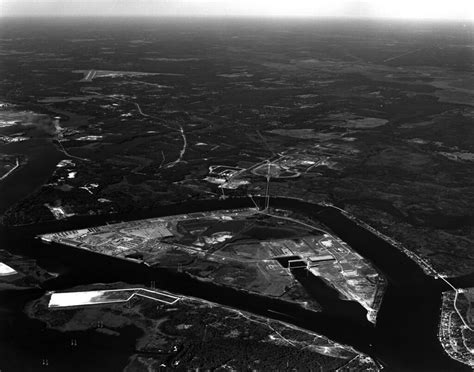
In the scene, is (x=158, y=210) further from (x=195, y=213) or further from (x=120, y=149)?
(x=120, y=149)

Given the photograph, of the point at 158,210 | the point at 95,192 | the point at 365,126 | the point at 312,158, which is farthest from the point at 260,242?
the point at 365,126

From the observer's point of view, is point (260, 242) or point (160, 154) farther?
point (160, 154)

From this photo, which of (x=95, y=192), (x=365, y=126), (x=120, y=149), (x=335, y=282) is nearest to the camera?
(x=335, y=282)

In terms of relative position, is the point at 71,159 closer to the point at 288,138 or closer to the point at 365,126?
the point at 288,138

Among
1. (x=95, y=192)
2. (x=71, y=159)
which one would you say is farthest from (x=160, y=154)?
(x=95, y=192)

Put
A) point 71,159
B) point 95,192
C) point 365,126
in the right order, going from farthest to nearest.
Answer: point 365,126
point 71,159
point 95,192

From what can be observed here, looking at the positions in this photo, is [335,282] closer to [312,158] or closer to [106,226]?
[106,226]

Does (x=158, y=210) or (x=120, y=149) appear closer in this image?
(x=158, y=210)

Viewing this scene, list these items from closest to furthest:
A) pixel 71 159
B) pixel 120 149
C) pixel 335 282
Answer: pixel 335 282
pixel 71 159
pixel 120 149

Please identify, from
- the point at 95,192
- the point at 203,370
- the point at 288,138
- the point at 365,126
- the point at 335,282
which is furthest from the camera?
the point at 365,126
